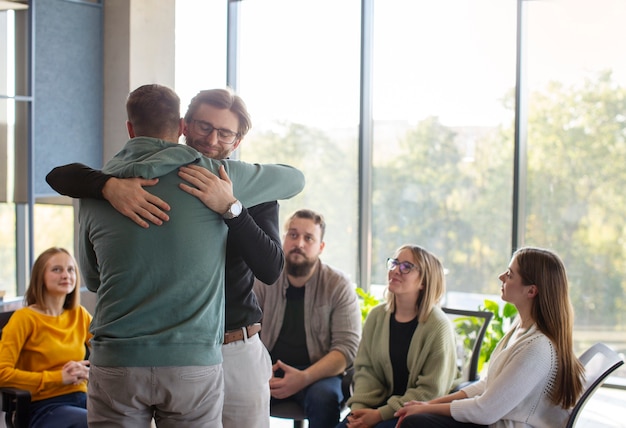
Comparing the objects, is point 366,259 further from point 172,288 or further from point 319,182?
point 172,288

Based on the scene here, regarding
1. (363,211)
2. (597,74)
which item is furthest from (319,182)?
(597,74)

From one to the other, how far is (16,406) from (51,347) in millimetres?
301

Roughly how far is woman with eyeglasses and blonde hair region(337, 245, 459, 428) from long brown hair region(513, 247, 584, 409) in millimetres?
572

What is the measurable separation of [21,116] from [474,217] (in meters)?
3.03

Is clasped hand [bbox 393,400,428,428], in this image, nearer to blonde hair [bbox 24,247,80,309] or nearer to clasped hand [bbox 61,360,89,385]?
clasped hand [bbox 61,360,89,385]

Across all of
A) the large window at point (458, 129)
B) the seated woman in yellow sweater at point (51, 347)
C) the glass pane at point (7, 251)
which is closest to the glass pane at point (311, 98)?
the large window at point (458, 129)

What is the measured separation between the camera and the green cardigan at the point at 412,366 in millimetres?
3078

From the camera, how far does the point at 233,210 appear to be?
168 cm

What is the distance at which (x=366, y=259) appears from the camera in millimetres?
5566

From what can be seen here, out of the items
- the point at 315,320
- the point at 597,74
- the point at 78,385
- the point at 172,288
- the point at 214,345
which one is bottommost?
the point at 78,385

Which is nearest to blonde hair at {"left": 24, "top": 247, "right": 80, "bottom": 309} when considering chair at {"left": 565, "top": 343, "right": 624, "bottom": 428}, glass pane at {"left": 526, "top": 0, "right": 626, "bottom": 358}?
chair at {"left": 565, "top": 343, "right": 624, "bottom": 428}

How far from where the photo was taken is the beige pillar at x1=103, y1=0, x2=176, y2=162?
16.1 feet

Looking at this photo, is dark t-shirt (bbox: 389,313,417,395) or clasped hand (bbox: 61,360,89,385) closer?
clasped hand (bbox: 61,360,89,385)

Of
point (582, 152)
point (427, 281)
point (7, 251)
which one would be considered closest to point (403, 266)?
point (427, 281)
